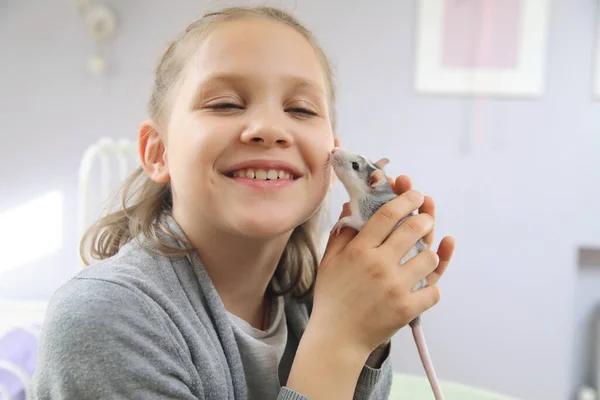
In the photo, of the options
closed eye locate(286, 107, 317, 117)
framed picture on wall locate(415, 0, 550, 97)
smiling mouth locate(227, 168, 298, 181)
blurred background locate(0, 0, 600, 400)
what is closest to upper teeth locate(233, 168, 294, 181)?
smiling mouth locate(227, 168, 298, 181)

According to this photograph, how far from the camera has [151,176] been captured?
0.79 meters

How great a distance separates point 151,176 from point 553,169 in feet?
6.26

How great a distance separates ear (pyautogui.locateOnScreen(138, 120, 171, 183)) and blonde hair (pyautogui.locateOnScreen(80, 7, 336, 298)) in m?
0.02

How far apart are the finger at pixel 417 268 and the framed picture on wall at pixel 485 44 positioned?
157 cm


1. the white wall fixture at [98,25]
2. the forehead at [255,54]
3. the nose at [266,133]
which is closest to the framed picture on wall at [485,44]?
the white wall fixture at [98,25]

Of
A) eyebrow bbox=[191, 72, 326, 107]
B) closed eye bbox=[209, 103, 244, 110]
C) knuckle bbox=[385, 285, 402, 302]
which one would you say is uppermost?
eyebrow bbox=[191, 72, 326, 107]

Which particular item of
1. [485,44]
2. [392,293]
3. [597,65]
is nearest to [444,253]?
[392,293]

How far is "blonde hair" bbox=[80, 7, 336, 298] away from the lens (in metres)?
0.74

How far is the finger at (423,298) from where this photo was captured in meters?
0.70

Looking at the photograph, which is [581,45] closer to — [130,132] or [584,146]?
[584,146]

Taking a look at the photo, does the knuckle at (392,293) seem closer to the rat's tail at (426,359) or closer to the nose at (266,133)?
the rat's tail at (426,359)

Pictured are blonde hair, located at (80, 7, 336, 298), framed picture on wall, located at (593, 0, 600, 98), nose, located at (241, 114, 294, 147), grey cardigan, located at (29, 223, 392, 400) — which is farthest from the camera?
framed picture on wall, located at (593, 0, 600, 98)

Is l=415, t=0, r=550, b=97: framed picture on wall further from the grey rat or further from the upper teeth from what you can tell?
the upper teeth

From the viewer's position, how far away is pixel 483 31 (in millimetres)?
2080
